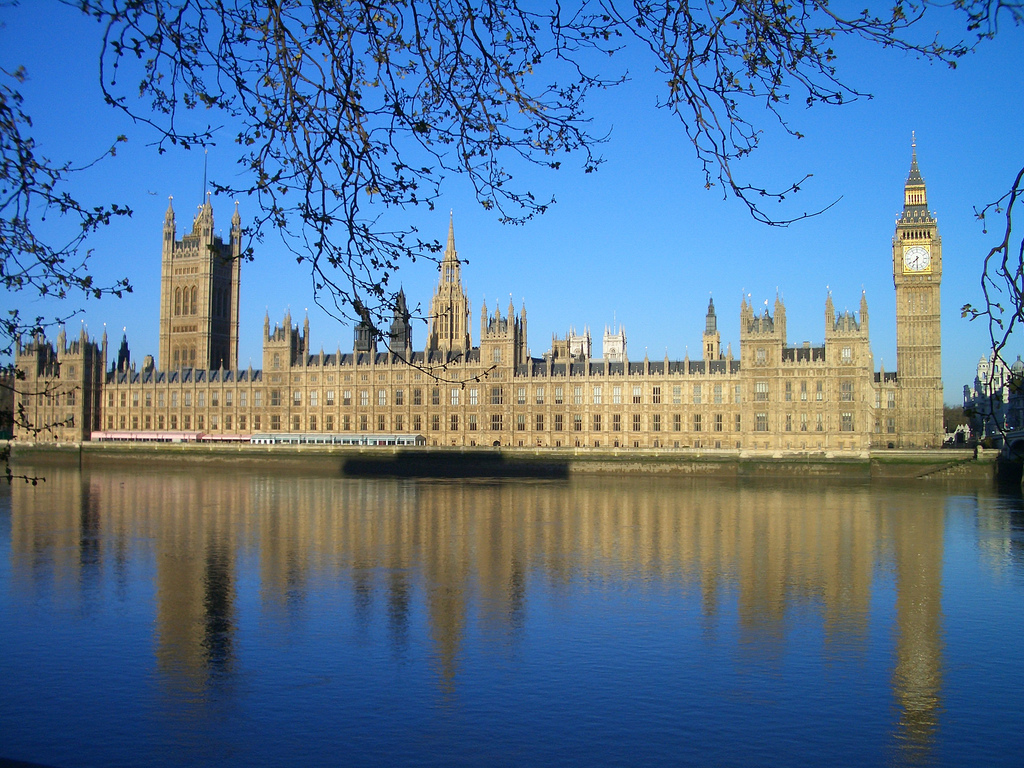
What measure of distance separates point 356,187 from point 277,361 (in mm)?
87909

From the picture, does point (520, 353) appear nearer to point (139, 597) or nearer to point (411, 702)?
point (139, 597)

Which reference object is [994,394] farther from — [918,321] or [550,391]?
[918,321]

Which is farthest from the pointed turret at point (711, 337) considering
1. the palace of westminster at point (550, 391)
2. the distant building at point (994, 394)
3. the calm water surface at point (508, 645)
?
the distant building at point (994, 394)

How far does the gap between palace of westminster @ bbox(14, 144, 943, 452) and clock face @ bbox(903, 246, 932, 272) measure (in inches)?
4.8

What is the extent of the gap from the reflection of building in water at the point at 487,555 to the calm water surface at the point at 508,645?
0.13 meters

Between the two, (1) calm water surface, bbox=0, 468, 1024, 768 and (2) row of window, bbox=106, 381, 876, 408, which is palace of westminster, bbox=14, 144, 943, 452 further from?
(1) calm water surface, bbox=0, 468, 1024, 768

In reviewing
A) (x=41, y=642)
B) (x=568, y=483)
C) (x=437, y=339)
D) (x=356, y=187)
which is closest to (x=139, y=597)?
(x=41, y=642)

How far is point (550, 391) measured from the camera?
83562 millimetres

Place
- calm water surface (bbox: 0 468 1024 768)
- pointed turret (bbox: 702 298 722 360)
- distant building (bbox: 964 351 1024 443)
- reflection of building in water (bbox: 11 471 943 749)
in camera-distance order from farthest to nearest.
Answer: pointed turret (bbox: 702 298 722 360) < reflection of building in water (bbox: 11 471 943 749) < calm water surface (bbox: 0 468 1024 768) < distant building (bbox: 964 351 1024 443)

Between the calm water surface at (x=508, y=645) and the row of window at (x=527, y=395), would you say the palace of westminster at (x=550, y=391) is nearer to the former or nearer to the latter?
the row of window at (x=527, y=395)

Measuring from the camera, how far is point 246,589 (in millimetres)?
24562

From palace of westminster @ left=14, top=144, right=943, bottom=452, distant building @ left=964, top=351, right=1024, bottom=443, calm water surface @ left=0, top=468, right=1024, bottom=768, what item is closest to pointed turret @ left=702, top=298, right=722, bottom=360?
palace of westminster @ left=14, top=144, right=943, bottom=452

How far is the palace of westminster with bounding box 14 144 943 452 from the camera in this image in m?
74.3

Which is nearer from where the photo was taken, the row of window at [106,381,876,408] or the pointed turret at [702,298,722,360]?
the row of window at [106,381,876,408]
